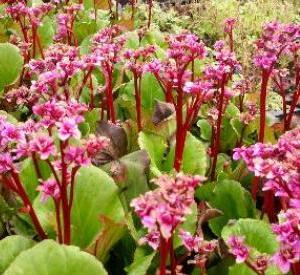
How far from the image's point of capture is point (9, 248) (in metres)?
1.41

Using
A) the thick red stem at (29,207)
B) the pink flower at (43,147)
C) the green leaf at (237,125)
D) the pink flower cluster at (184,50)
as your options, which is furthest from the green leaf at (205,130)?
the pink flower at (43,147)

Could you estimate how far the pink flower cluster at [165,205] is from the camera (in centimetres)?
88

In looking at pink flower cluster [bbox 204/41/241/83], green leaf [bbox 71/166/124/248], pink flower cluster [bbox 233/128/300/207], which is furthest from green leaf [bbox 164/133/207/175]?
pink flower cluster [bbox 233/128/300/207]

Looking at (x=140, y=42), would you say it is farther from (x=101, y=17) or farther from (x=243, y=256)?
(x=243, y=256)

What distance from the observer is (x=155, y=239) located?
3.83 feet

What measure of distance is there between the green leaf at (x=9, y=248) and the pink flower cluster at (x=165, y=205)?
0.59 meters

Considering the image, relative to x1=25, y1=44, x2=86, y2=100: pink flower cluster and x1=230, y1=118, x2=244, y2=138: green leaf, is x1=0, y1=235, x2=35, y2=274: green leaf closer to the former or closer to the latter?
x1=25, y1=44, x2=86, y2=100: pink flower cluster

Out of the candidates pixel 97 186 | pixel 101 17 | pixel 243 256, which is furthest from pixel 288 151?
pixel 101 17

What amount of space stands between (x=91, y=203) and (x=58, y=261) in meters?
0.32

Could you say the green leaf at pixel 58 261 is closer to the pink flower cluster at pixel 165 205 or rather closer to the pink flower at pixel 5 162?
the pink flower at pixel 5 162

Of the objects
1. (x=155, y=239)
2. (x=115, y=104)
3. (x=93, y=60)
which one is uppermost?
(x=93, y=60)

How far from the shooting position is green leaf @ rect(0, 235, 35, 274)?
140 cm

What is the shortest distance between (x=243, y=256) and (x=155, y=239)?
0.17 metres

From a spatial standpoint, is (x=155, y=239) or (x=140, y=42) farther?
(x=140, y=42)
